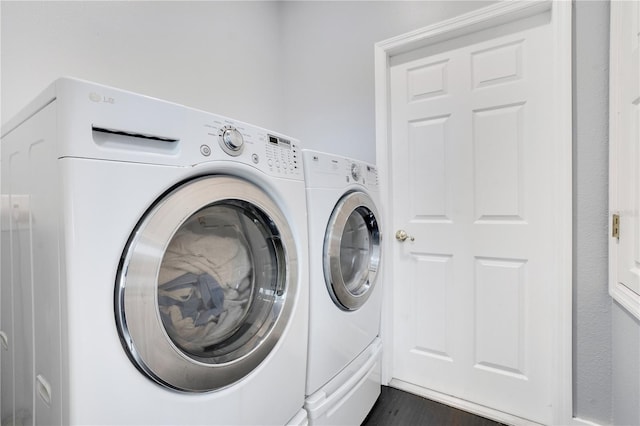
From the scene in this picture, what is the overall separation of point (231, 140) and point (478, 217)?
4.40 ft

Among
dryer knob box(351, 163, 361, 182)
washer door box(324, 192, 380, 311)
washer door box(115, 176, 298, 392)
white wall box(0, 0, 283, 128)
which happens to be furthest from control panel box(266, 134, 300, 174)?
white wall box(0, 0, 283, 128)

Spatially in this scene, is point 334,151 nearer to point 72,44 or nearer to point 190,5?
point 190,5

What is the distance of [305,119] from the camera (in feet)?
6.86

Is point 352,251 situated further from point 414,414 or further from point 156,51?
point 156,51

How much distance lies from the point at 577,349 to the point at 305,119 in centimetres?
194

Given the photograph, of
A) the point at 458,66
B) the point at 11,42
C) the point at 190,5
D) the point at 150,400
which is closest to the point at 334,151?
the point at 458,66

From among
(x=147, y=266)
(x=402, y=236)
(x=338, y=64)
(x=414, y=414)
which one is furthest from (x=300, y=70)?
(x=414, y=414)

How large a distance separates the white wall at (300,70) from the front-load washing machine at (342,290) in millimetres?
610

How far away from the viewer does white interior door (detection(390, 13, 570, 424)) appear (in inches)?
54.9

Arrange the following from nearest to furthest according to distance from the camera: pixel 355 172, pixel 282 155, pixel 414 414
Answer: pixel 282 155 < pixel 355 172 < pixel 414 414

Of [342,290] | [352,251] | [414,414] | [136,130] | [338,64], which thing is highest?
[338,64]

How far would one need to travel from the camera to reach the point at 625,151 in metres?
1.07

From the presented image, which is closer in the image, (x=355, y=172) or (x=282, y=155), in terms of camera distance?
(x=282, y=155)

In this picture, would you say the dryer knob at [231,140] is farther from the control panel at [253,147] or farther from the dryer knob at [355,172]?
the dryer knob at [355,172]
